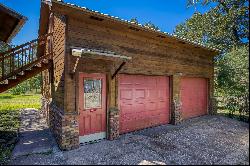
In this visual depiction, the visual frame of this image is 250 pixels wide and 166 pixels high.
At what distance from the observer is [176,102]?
12.1 m

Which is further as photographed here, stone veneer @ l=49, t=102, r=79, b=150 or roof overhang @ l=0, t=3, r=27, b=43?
roof overhang @ l=0, t=3, r=27, b=43

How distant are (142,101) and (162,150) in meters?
3.23

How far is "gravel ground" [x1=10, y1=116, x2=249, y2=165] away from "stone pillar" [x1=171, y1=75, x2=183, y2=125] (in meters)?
1.44

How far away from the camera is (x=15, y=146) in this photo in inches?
→ 323

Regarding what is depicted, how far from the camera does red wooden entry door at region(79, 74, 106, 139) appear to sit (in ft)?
26.9

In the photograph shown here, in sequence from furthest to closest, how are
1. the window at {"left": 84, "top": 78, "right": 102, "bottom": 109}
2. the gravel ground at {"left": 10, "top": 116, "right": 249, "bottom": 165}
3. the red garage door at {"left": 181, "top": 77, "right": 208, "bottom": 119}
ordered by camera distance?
the red garage door at {"left": 181, "top": 77, "right": 208, "bottom": 119}
the window at {"left": 84, "top": 78, "right": 102, "bottom": 109}
the gravel ground at {"left": 10, "top": 116, "right": 249, "bottom": 165}

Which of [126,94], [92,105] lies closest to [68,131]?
[92,105]

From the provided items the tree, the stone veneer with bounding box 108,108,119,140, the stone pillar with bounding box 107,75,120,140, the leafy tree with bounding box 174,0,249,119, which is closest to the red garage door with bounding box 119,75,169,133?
the stone pillar with bounding box 107,75,120,140

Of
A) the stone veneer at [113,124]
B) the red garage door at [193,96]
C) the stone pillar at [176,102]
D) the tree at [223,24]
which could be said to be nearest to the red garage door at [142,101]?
the stone pillar at [176,102]

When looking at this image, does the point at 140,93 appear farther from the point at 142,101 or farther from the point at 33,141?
the point at 33,141

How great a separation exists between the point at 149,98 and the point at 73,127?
176 inches

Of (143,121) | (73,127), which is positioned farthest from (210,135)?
(73,127)

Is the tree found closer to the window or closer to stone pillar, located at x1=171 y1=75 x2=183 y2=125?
stone pillar, located at x1=171 y1=75 x2=183 y2=125

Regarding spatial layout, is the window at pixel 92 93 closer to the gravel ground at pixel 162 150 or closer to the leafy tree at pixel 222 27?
the gravel ground at pixel 162 150
